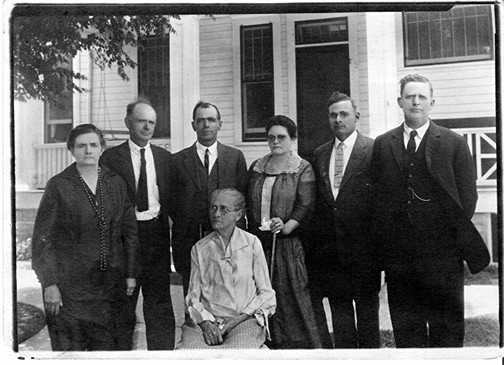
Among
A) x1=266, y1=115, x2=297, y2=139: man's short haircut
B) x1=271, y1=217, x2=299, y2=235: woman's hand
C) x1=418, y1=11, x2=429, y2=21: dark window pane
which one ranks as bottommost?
x1=271, y1=217, x2=299, y2=235: woman's hand

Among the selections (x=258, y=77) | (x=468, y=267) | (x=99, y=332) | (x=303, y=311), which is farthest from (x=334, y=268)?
(x=99, y=332)

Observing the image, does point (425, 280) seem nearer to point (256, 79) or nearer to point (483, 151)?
point (483, 151)

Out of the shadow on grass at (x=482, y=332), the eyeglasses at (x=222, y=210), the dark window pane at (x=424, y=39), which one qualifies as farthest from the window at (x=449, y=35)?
the shadow on grass at (x=482, y=332)

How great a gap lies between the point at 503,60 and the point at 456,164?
2.29 ft

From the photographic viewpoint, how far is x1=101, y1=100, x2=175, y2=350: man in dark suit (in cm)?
273

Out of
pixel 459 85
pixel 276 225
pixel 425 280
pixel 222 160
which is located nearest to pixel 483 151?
pixel 459 85

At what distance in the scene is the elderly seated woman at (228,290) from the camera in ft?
8.50

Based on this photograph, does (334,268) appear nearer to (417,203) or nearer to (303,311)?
(303,311)

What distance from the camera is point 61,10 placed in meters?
2.72

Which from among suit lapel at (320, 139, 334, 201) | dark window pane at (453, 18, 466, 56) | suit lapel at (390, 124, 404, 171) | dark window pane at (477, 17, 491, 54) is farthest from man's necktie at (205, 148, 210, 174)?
dark window pane at (477, 17, 491, 54)

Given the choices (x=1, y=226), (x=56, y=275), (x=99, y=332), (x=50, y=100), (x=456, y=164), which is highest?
(x=50, y=100)

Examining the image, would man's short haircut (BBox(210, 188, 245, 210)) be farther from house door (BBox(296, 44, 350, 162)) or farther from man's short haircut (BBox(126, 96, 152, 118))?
man's short haircut (BBox(126, 96, 152, 118))

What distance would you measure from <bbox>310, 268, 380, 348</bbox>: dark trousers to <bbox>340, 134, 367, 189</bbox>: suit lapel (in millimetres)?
566

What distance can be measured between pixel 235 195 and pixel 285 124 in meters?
0.52
